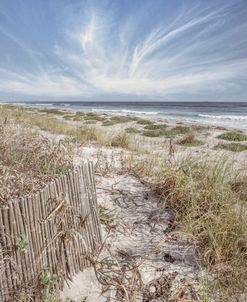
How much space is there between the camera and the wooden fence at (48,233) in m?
2.23

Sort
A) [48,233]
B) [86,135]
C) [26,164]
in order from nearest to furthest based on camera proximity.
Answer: [48,233], [26,164], [86,135]

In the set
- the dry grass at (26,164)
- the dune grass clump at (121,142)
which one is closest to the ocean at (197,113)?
the dune grass clump at (121,142)

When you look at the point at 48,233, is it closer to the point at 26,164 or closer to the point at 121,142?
the point at 26,164

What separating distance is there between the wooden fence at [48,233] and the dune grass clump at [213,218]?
106 centimetres

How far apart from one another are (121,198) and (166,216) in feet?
2.23

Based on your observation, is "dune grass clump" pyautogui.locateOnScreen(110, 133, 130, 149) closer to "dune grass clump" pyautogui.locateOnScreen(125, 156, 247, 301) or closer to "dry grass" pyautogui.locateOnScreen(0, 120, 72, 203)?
"dune grass clump" pyautogui.locateOnScreen(125, 156, 247, 301)

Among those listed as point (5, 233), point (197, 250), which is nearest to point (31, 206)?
point (5, 233)

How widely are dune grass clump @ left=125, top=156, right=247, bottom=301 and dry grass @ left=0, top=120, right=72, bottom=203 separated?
4.30 feet

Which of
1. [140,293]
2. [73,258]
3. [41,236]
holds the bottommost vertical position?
[140,293]

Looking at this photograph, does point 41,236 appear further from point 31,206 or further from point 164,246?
point 164,246

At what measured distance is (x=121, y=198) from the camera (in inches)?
164

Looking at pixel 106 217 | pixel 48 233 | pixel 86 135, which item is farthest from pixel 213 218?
pixel 86 135

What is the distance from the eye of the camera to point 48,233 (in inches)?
96.4

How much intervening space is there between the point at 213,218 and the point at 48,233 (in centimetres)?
163
